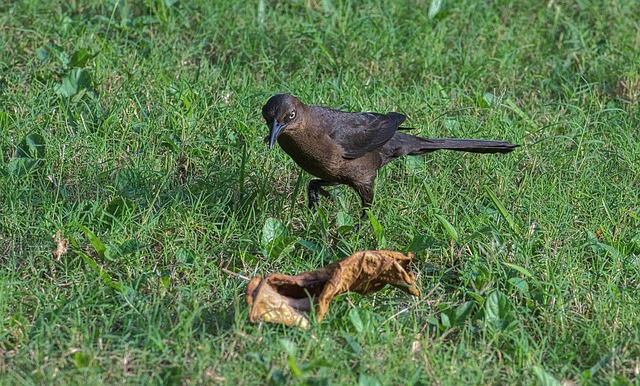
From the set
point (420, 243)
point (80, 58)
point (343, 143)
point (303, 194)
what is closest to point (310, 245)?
point (420, 243)

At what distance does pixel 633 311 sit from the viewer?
4.68 metres

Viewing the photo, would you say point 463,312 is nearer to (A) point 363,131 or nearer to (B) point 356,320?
(B) point 356,320

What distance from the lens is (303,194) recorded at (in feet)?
19.6

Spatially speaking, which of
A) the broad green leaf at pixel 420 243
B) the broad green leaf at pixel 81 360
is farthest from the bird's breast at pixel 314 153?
the broad green leaf at pixel 81 360

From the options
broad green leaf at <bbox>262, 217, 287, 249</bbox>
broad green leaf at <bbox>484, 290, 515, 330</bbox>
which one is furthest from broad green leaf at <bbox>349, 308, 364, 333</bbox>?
broad green leaf at <bbox>262, 217, 287, 249</bbox>

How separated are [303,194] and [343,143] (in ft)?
1.29

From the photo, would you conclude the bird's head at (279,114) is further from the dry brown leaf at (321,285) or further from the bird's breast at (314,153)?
the dry brown leaf at (321,285)

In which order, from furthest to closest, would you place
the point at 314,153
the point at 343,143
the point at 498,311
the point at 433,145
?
the point at 433,145
the point at 343,143
the point at 314,153
the point at 498,311

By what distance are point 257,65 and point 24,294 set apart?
301 cm

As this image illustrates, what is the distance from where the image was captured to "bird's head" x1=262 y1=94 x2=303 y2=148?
5.38m

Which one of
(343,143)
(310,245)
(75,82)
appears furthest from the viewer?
(75,82)

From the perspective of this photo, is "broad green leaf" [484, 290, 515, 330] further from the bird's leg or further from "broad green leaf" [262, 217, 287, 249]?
the bird's leg

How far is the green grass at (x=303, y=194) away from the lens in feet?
14.3

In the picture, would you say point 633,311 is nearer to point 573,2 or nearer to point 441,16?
point 441,16
